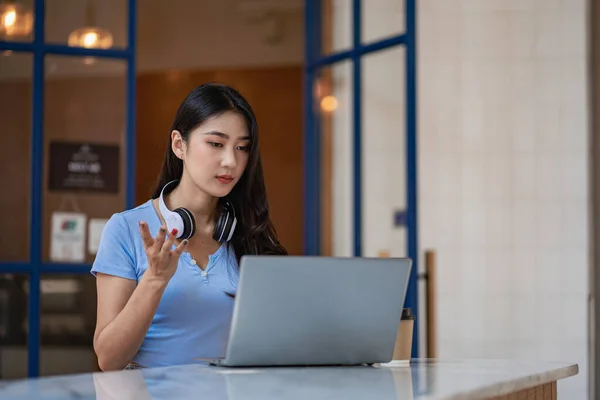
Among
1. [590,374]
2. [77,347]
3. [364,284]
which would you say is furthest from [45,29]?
[590,374]

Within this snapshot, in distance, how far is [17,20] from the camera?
12.5ft

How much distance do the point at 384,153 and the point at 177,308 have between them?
2.12 m

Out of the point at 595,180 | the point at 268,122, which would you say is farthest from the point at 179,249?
the point at 268,122

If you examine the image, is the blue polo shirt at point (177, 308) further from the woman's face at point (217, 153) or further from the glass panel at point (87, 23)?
the glass panel at point (87, 23)

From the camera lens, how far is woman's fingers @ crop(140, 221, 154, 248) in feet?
5.89

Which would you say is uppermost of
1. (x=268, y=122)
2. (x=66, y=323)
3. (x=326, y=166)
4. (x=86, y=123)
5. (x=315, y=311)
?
(x=268, y=122)

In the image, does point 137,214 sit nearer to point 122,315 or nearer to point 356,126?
point 122,315

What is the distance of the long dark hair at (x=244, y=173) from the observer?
224 cm

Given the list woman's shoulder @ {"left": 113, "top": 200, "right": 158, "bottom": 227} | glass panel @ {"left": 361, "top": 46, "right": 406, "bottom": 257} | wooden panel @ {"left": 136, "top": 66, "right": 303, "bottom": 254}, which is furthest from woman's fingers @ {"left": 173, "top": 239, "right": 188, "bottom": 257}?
wooden panel @ {"left": 136, "top": 66, "right": 303, "bottom": 254}

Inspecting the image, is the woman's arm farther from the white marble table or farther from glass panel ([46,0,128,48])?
glass panel ([46,0,128,48])

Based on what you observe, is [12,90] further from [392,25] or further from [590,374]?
[590,374]

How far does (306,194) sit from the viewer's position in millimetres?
4617

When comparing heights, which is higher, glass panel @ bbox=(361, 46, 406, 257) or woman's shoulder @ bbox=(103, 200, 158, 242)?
glass panel @ bbox=(361, 46, 406, 257)

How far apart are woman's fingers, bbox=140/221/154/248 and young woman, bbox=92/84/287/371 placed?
0.11 meters
